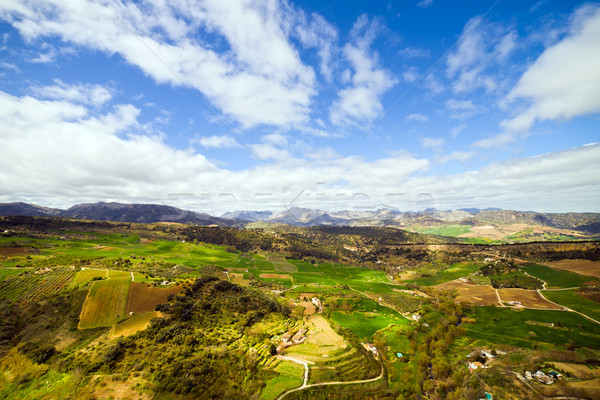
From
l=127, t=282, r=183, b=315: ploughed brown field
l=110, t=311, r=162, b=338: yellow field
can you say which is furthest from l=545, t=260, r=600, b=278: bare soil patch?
l=110, t=311, r=162, b=338: yellow field

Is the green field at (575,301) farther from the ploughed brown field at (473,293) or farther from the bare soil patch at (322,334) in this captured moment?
the bare soil patch at (322,334)

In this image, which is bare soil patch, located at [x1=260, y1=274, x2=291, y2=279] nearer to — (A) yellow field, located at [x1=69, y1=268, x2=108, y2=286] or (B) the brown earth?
(A) yellow field, located at [x1=69, y1=268, x2=108, y2=286]

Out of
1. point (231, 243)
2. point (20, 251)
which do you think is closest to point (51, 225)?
point (20, 251)

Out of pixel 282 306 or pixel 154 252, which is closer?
pixel 282 306

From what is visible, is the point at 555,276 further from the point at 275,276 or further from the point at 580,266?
the point at 275,276

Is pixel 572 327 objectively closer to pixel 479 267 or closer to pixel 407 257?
pixel 479 267
